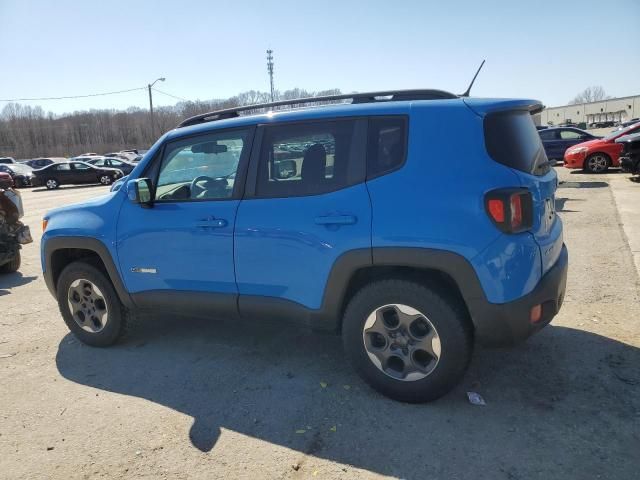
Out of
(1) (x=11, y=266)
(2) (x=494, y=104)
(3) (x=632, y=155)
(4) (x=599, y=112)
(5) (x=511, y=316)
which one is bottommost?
(1) (x=11, y=266)

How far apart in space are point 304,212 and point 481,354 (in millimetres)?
1823

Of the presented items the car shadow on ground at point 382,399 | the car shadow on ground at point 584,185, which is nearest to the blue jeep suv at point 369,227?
the car shadow on ground at point 382,399

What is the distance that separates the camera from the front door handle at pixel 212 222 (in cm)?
358

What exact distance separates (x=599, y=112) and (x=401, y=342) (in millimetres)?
122550

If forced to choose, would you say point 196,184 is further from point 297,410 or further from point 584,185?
point 584,185

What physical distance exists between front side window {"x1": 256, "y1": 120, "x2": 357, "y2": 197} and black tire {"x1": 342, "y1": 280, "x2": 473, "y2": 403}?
2.47 feet

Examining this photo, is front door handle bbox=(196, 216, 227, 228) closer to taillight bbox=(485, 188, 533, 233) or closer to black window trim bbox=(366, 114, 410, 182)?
black window trim bbox=(366, 114, 410, 182)

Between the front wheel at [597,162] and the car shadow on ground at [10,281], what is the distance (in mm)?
16563

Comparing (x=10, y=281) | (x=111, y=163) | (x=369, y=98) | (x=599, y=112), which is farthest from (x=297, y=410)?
(x=599, y=112)

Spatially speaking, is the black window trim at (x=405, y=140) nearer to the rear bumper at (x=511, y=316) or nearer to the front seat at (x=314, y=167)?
the front seat at (x=314, y=167)

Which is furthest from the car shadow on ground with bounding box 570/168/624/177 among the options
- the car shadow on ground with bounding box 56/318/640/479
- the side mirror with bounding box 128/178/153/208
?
the side mirror with bounding box 128/178/153/208

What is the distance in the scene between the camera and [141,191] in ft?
12.6

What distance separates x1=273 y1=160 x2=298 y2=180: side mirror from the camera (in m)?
3.42

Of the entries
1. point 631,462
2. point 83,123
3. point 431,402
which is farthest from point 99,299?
point 83,123
